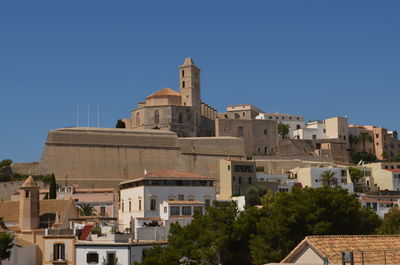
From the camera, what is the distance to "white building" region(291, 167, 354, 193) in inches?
2896

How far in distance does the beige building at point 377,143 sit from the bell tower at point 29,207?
70026 mm

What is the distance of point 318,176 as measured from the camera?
74312 mm

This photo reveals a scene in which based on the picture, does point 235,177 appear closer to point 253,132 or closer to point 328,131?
point 253,132

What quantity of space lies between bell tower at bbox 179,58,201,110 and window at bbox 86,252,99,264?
69.2m

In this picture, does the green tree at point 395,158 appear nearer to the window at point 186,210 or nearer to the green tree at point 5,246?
the window at point 186,210

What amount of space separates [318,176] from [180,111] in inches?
1055

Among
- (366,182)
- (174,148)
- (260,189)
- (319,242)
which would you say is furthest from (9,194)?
(319,242)

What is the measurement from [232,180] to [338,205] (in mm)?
42600

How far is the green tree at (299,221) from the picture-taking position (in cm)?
2495

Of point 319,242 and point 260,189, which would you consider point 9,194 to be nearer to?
point 260,189

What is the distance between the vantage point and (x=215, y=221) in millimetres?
26906

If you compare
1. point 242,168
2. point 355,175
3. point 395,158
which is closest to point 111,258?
point 242,168

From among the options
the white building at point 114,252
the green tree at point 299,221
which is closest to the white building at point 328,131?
the green tree at point 299,221

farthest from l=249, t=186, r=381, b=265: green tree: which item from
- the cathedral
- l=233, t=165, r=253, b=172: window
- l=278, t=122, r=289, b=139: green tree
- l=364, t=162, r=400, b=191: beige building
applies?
l=278, t=122, r=289, b=139: green tree
